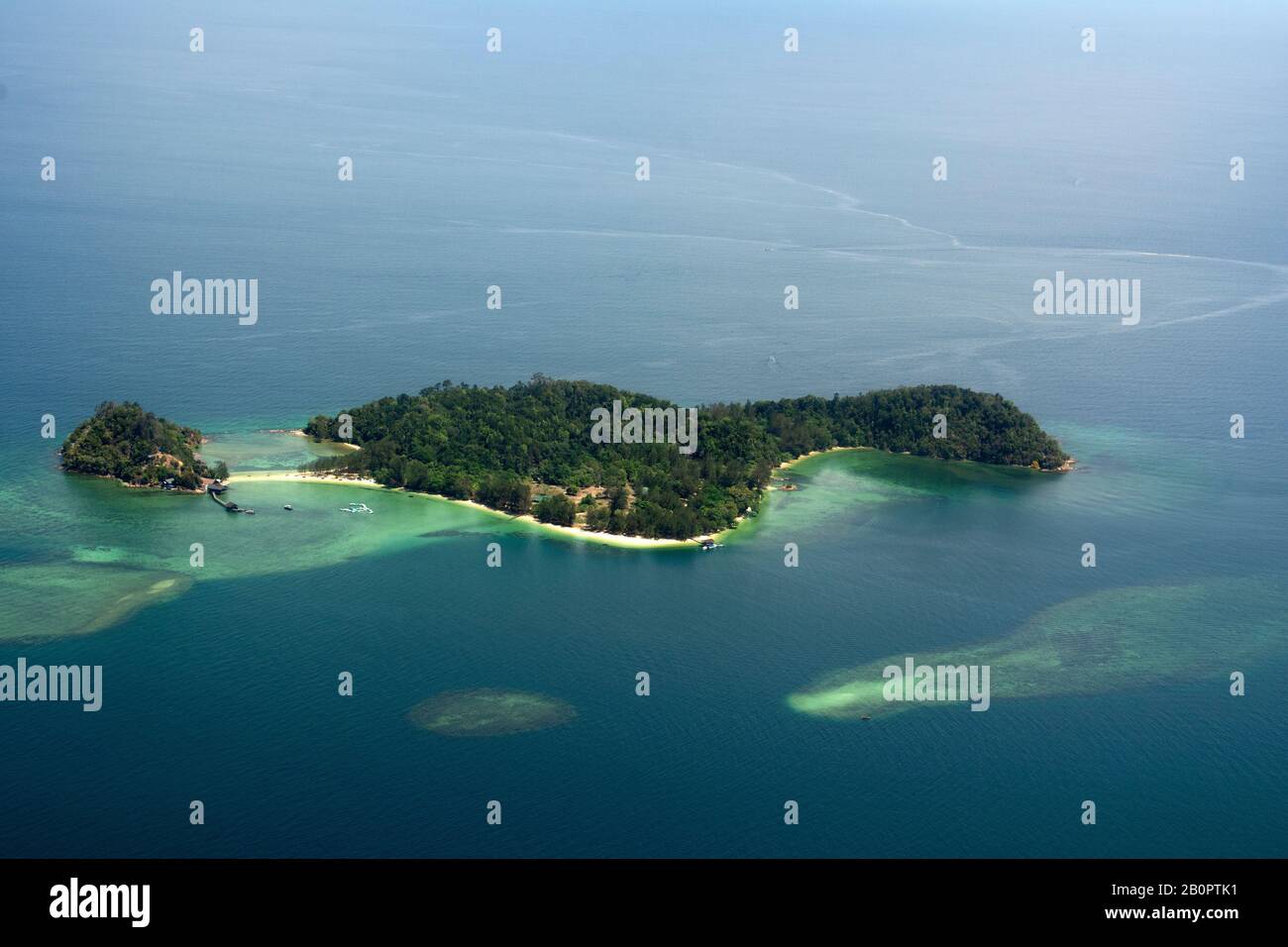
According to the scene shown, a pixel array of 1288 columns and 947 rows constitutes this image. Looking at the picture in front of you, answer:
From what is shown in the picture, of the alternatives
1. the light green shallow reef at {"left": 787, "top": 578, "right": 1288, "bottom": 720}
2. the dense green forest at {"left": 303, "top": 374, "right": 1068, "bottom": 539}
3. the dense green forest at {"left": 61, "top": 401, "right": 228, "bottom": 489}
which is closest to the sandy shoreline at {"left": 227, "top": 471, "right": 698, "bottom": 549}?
the dense green forest at {"left": 303, "top": 374, "right": 1068, "bottom": 539}

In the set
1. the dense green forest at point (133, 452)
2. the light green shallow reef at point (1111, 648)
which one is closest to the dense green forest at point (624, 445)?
the dense green forest at point (133, 452)

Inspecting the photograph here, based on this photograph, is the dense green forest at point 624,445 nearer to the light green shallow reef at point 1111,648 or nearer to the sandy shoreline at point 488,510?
the sandy shoreline at point 488,510

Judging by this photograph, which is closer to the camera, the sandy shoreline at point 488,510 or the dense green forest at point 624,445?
the sandy shoreline at point 488,510

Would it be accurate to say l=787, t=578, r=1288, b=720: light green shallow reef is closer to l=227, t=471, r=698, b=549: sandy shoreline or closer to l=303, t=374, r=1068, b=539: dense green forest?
l=227, t=471, r=698, b=549: sandy shoreline

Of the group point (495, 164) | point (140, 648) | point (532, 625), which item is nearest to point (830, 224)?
point (495, 164)

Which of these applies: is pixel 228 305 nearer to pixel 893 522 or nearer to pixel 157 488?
pixel 157 488

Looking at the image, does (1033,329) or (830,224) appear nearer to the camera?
(1033,329)

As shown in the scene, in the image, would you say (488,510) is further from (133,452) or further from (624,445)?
(133,452)
